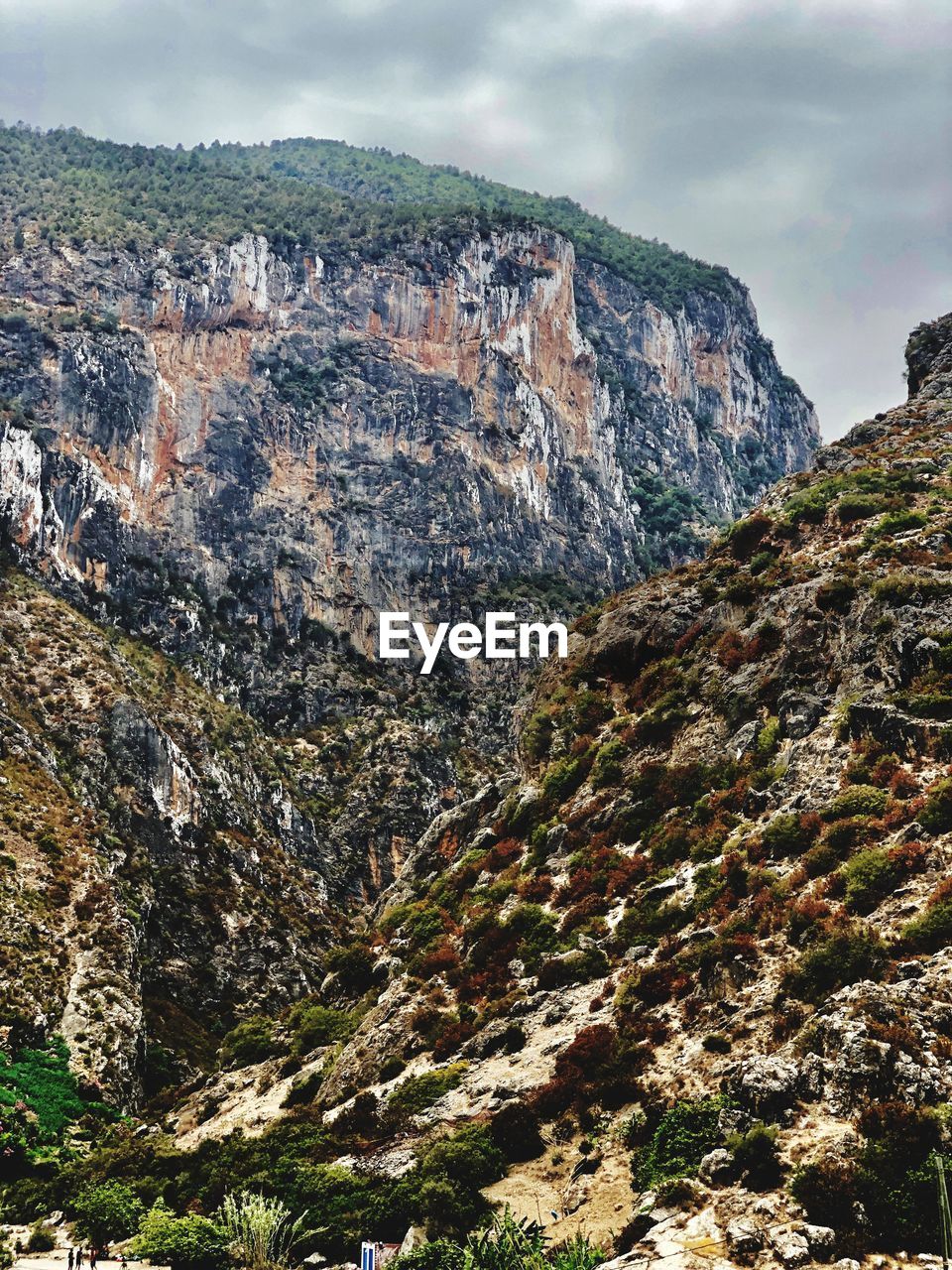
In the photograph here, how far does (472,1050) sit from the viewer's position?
1642 inches

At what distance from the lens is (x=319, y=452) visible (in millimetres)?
145250

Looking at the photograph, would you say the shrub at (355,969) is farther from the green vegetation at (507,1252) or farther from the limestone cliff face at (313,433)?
the limestone cliff face at (313,433)

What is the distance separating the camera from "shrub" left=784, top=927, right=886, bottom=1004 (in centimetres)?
3005

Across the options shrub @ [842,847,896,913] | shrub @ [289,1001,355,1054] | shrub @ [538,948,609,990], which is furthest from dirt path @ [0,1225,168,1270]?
shrub @ [842,847,896,913]

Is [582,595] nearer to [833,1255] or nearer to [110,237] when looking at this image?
[110,237]

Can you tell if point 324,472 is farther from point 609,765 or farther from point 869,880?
point 869,880

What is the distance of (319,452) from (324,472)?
293cm

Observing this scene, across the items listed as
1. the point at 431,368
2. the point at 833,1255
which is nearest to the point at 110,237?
the point at 431,368

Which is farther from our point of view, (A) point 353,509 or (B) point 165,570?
(A) point 353,509

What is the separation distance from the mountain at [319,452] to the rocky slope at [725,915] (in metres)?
59.5

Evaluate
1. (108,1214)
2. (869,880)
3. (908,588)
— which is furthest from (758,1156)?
(108,1214)

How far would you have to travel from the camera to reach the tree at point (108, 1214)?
41.4 metres

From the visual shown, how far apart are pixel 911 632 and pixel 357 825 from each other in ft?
265

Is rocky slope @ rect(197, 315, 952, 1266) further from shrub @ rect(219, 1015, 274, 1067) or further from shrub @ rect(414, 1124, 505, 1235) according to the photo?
shrub @ rect(219, 1015, 274, 1067)
